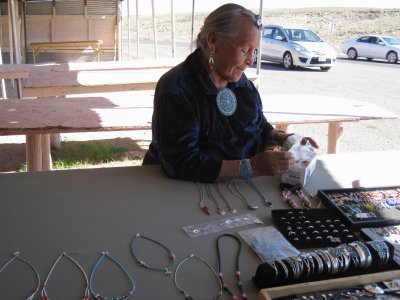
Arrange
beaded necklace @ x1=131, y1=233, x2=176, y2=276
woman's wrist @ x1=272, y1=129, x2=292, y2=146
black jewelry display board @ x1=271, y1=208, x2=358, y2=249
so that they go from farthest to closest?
woman's wrist @ x1=272, y1=129, x2=292, y2=146 → black jewelry display board @ x1=271, y1=208, x2=358, y2=249 → beaded necklace @ x1=131, y1=233, x2=176, y2=276

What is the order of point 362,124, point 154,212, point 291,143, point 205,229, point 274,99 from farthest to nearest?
point 362,124 → point 274,99 → point 291,143 → point 154,212 → point 205,229

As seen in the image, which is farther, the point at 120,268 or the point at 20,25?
the point at 20,25

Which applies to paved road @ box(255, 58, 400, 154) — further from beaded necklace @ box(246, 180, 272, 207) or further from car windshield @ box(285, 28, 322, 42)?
beaded necklace @ box(246, 180, 272, 207)

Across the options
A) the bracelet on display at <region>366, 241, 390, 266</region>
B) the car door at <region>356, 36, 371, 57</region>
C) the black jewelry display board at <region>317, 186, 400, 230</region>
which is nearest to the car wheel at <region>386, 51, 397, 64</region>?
the car door at <region>356, 36, 371, 57</region>

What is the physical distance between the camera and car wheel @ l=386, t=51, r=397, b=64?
1424cm

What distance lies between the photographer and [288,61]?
12375mm

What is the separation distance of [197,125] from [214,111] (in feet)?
Answer: 0.42

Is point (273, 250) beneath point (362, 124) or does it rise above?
above

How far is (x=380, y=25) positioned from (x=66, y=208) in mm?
33694

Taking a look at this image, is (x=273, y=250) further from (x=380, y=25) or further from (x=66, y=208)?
(x=380, y=25)

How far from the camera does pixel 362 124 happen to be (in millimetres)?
6367

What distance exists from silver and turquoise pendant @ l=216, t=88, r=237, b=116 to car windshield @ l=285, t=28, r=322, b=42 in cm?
1103

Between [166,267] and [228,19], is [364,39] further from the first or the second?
[166,267]

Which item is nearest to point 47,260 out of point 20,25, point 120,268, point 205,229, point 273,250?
point 120,268
